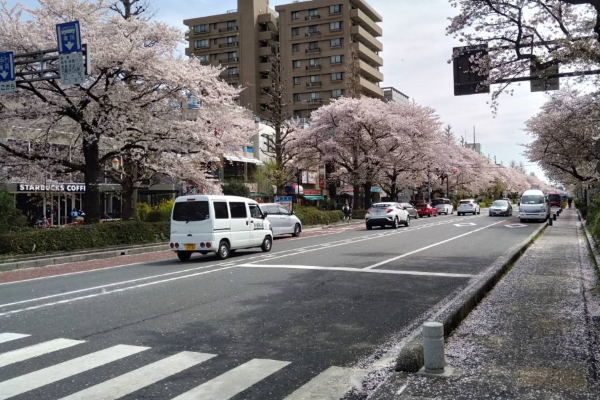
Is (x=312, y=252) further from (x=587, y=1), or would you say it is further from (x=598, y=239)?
(x=587, y=1)

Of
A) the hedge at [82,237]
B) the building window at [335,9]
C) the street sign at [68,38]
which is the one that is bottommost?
the hedge at [82,237]

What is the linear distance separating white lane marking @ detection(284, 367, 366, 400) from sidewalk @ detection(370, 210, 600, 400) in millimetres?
370

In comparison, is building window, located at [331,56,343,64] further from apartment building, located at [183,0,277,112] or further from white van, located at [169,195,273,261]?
white van, located at [169,195,273,261]

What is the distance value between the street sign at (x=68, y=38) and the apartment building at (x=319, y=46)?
55.3m

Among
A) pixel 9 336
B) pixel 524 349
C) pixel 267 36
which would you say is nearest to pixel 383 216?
pixel 524 349

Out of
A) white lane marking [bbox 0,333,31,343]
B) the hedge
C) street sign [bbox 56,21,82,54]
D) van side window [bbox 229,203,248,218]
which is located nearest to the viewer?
white lane marking [bbox 0,333,31,343]

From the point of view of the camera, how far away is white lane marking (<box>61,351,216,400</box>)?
Answer: 4.24 m

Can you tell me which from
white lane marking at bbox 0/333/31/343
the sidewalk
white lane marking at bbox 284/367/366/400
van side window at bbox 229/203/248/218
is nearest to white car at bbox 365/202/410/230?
van side window at bbox 229/203/248/218

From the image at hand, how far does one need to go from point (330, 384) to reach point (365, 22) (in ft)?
235

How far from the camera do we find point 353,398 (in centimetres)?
416

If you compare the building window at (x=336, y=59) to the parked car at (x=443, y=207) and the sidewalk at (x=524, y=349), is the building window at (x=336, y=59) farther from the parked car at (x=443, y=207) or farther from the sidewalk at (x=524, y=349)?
the sidewalk at (x=524, y=349)

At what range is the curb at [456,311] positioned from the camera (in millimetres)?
4652

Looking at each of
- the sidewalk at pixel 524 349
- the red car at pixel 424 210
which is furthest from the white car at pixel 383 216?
the red car at pixel 424 210

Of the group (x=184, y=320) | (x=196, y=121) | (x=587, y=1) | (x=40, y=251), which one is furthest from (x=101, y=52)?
(x=587, y=1)
